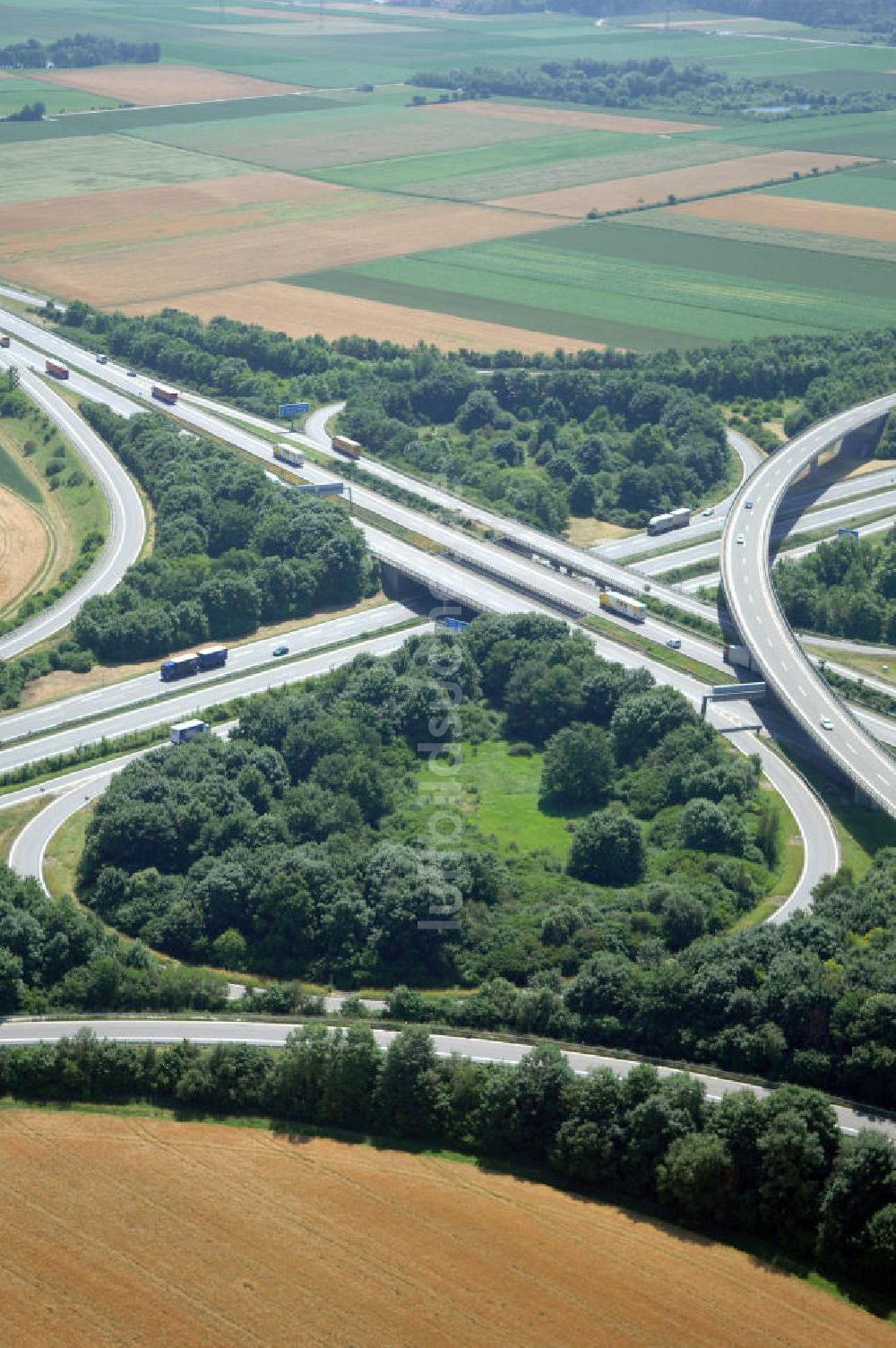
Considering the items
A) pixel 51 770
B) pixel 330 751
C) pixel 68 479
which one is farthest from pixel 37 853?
pixel 68 479

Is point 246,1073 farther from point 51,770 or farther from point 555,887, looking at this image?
point 51,770

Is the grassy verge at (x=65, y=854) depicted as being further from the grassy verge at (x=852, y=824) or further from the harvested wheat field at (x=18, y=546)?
the grassy verge at (x=852, y=824)

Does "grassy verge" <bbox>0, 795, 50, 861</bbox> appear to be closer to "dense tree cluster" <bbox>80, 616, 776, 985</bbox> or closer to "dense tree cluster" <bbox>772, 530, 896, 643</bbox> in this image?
"dense tree cluster" <bbox>80, 616, 776, 985</bbox>

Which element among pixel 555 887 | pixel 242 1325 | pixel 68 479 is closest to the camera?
pixel 242 1325

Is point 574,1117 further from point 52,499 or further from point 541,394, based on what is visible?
point 541,394

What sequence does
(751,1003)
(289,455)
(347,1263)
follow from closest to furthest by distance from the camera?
(347,1263) → (751,1003) → (289,455)

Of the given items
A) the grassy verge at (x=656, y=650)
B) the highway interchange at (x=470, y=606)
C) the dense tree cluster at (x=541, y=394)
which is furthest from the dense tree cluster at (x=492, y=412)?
the grassy verge at (x=656, y=650)

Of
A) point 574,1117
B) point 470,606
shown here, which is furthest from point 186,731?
point 574,1117
